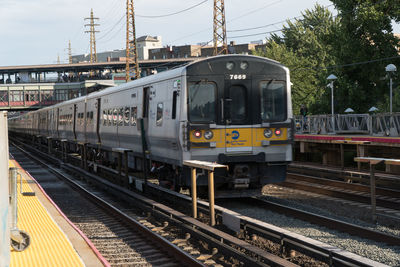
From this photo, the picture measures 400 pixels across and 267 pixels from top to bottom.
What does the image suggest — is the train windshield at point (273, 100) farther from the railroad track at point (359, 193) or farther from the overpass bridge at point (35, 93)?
the overpass bridge at point (35, 93)

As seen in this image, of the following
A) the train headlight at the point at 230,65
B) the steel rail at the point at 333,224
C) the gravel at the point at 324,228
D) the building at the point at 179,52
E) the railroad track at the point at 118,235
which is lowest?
the railroad track at the point at 118,235

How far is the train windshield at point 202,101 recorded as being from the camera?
12.1m

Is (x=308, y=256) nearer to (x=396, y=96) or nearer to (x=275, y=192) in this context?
(x=275, y=192)

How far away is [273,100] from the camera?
42.0 feet

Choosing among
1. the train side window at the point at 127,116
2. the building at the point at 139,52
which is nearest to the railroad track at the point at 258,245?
the train side window at the point at 127,116

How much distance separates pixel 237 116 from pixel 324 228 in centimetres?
354

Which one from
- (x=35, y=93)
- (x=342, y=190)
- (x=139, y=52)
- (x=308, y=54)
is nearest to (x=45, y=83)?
(x=35, y=93)

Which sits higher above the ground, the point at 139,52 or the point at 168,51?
the point at 139,52

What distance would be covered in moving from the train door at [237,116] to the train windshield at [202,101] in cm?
28

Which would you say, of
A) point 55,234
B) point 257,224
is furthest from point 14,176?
point 257,224

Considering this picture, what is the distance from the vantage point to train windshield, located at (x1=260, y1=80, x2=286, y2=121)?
41.7 ft

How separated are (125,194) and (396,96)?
846 inches

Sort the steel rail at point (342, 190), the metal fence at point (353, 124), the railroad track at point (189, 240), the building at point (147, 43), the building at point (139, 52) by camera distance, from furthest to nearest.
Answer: the building at point (147, 43) < the building at point (139, 52) < the metal fence at point (353, 124) < the steel rail at point (342, 190) < the railroad track at point (189, 240)

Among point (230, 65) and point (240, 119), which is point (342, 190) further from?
point (230, 65)
